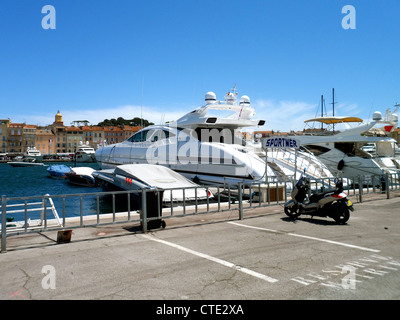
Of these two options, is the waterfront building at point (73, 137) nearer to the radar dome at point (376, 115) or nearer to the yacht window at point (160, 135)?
the yacht window at point (160, 135)

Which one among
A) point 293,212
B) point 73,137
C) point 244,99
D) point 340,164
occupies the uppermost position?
point 73,137

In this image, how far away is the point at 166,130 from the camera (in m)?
21.8

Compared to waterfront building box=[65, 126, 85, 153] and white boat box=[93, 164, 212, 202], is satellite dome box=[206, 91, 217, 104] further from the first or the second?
waterfront building box=[65, 126, 85, 153]

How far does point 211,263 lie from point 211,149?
1265 cm

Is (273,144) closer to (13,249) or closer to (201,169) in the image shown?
(201,169)

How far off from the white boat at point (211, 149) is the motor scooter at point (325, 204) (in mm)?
5437

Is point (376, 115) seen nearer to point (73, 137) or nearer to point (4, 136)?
point (73, 137)

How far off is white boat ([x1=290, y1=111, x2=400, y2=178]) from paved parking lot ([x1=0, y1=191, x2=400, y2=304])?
15634 mm

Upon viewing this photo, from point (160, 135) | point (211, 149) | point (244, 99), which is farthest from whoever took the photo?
point (244, 99)

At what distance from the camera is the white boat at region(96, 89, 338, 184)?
16781 millimetres

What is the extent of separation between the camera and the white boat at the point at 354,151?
75.5 feet

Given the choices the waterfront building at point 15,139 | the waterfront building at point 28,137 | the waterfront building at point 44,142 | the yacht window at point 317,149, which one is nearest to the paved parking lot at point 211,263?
the yacht window at point 317,149

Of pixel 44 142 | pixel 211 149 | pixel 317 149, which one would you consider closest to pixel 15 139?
pixel 44 142

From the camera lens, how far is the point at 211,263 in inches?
220
